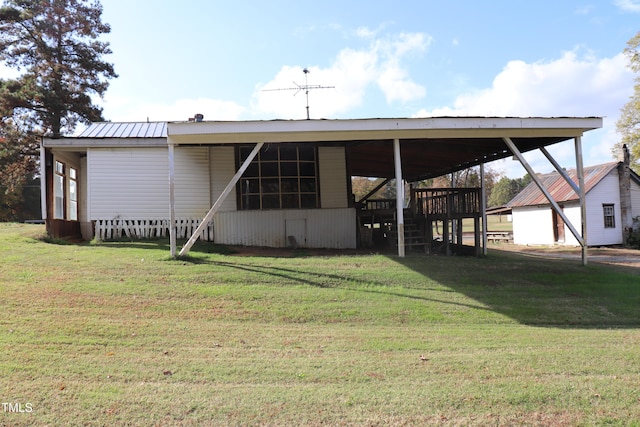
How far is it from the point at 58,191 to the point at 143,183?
7.97 ft

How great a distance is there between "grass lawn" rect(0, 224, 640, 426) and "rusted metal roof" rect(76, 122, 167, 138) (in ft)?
16.6

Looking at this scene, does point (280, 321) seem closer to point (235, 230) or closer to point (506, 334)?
point (506, 334)

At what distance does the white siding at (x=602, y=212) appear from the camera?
23250 mm

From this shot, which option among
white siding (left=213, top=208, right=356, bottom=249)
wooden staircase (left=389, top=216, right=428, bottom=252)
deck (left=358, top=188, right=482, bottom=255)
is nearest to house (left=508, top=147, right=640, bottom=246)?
deck (left=358, top=188, right=482, bottom=255)

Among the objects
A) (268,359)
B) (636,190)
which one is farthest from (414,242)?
(636,190)

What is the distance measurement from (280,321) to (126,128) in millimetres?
11183

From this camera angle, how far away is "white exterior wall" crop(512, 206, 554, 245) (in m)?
25.2

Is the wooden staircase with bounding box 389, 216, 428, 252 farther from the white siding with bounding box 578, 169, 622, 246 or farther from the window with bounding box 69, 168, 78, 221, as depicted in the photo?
the white siding with bounding box 578, 169, 622, 246

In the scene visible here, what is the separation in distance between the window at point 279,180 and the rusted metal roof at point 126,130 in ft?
9.78

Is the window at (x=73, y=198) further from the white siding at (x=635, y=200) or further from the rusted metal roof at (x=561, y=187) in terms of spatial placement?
the white siding at (x=635, y=200)

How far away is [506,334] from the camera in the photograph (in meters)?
6.40

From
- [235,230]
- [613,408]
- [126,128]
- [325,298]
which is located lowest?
[613,408]

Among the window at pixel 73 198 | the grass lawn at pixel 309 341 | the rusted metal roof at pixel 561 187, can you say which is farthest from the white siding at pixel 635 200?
the window at pixel 73 198

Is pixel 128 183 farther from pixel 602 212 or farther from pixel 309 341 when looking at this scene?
pixel 602 212
